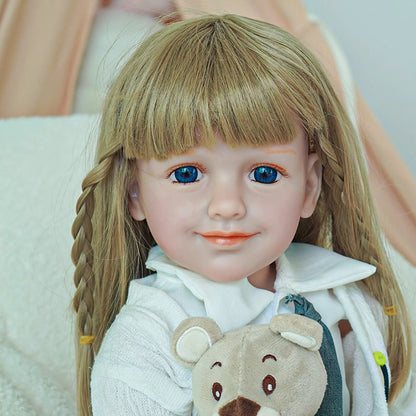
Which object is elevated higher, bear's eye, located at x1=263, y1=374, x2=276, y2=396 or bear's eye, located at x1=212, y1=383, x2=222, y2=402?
bear's eye, located at x1=263, y1=374, x2=276, y2=396

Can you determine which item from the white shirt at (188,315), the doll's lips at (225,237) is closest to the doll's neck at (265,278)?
the white shirt at (188,315)

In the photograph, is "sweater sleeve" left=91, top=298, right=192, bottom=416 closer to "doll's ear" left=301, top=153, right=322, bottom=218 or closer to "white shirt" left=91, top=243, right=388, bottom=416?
"white shirt" left=91, top=243, right=388, bottom=416

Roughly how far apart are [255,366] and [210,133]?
242 mm

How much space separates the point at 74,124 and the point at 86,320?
0.57m

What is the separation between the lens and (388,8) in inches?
78.4

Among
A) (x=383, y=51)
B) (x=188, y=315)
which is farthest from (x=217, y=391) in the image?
(x=383, y=51)

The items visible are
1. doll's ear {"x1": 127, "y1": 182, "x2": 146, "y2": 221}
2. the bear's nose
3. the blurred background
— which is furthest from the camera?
the blurred background

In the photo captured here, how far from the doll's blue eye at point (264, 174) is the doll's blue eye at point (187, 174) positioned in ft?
0.20

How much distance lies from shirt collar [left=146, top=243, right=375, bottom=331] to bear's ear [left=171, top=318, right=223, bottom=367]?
83 mm

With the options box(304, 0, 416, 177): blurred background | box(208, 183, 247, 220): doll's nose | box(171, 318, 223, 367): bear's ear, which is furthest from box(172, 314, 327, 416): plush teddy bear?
box(304, 0, 416, 177): blurred background

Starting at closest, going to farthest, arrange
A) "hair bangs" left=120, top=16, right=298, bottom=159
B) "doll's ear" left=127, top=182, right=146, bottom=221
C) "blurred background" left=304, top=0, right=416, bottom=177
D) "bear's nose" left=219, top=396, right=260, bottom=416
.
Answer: "bear's nose" left=219, top=396, right=260, bottom=416, "hair bangs" left=120, top=16, right=298, bottom=159, "doll's ear" left=127, top=182, right=146, bottom=221, "blurred background" left=304, top=0, right=416, bottom=177

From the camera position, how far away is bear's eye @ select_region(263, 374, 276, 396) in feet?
2.43

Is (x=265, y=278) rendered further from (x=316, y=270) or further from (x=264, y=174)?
(x=264, y=174)

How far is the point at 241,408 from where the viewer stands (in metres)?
0.71
